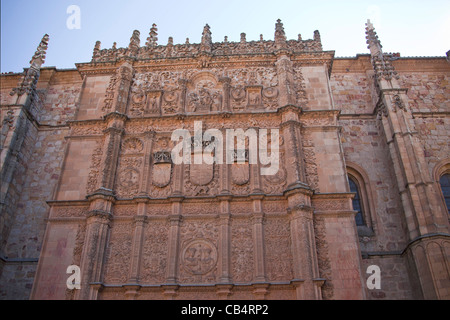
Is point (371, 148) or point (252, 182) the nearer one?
point (252, 182)

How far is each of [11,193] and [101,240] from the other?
5.14m

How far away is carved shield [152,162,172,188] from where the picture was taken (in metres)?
13.4

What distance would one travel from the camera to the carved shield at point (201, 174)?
13289 millimetres

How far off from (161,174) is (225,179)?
7.12ft

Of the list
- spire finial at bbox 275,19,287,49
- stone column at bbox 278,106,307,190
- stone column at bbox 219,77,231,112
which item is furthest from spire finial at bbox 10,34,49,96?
stone column at bbox 278,106,307,190

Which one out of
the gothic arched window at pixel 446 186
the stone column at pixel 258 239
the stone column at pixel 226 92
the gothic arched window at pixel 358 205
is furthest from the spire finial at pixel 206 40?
the gothic arched window at pixel 446 186

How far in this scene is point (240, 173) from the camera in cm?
1335

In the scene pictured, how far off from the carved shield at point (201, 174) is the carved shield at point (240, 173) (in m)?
0.70

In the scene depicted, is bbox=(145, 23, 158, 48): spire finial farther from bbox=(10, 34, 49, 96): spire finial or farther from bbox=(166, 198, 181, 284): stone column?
bbox=(166, 198, 181, 284): stone column

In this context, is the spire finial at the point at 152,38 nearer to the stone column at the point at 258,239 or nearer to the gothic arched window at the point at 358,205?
the stone column at the point at 258,239

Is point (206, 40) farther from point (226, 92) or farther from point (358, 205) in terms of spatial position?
point (358, 205)

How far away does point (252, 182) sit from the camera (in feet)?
43.1

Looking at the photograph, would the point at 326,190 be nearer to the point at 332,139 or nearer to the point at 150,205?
the point at 332,139
